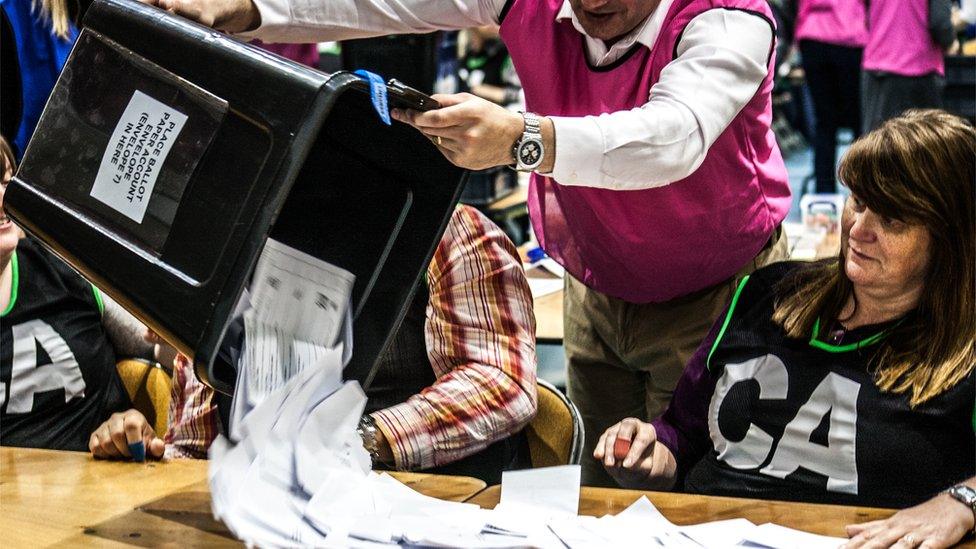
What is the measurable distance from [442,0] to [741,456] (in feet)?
2.89

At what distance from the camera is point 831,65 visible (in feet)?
20.4

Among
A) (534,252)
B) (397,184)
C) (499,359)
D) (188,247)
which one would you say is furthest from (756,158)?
(534,252)

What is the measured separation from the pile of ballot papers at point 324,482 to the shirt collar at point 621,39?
23.2 inches

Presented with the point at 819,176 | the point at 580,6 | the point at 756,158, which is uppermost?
the point at 580,6

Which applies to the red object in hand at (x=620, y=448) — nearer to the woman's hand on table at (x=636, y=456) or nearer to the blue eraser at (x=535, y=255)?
the woman's hand on table at (x=636, y=456)

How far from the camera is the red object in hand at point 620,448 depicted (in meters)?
1.78

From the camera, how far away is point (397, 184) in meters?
1.64

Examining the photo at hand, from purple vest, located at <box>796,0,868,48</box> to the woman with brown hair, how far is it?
422 centimetres

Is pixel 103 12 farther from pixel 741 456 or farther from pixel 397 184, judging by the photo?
pixel 741 456

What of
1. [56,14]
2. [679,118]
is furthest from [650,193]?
[56,14]

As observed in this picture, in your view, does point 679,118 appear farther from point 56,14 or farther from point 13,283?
point 56,14

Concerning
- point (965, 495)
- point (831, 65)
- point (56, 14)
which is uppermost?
point (56, 14)

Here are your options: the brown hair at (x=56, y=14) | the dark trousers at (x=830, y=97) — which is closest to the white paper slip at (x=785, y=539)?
the brown hair at (x=56, y=14)

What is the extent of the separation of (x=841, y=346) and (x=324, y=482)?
0.80 meters
